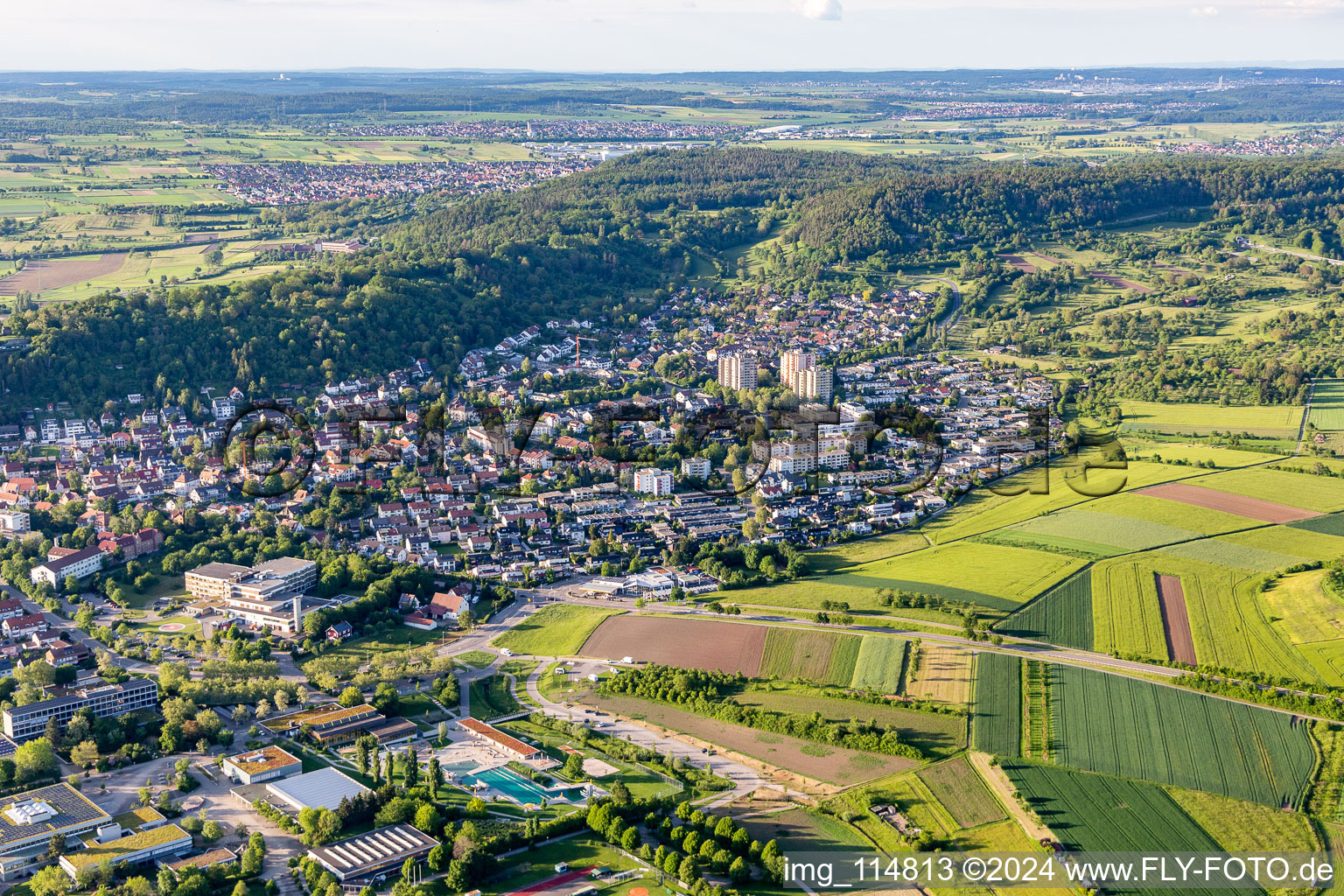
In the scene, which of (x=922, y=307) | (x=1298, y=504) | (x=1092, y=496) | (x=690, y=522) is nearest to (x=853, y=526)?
A: (x=690, y=522)

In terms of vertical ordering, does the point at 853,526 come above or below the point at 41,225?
below

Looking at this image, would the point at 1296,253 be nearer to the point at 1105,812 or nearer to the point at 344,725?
the point at 1105,812

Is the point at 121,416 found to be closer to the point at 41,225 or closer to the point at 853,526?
the point at 853,526

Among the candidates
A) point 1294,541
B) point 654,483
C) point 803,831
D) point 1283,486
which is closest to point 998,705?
point 803,831

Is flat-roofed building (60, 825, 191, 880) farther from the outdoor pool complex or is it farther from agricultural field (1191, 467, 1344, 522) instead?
agricultural field (1191, 467, 1344, 522)

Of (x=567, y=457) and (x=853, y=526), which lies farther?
(x=567, y=457)
